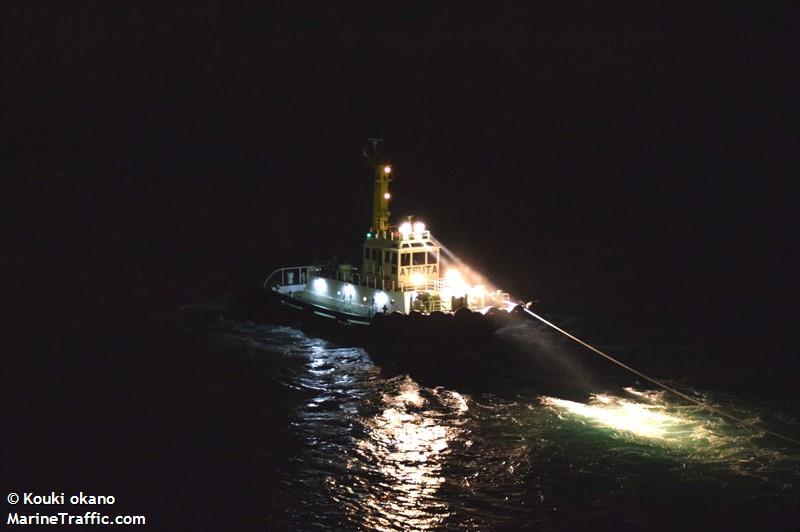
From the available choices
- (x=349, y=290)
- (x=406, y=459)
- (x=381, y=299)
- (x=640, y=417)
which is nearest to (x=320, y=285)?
(x=349, y=290)

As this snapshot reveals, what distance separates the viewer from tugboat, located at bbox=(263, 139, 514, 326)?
3550 centimetres

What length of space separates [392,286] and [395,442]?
512 inches

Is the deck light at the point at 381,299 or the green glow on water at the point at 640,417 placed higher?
the deck light at the point at 381,299

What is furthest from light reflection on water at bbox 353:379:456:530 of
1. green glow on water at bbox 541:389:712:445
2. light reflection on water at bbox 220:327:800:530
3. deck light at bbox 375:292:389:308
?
deck light at bbox 375:292:389:308

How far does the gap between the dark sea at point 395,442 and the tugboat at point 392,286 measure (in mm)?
2785

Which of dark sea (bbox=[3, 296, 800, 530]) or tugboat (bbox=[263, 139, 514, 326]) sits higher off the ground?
tugboat (bbox=[263, 139, 514, 326])

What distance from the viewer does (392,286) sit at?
36.8 m

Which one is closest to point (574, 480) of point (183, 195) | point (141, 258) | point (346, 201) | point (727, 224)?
point (141, 258)

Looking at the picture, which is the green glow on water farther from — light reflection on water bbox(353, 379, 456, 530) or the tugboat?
the tugboat

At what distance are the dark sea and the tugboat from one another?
279 centimetres

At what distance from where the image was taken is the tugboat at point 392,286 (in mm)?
35500

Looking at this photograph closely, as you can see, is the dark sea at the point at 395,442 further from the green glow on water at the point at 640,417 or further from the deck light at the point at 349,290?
the deck light at the point at 349,290

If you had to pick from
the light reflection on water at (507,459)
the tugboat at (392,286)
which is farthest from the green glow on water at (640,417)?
the tugboat at (392,286)

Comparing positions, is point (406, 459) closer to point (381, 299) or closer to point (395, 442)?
point (395, 442)
